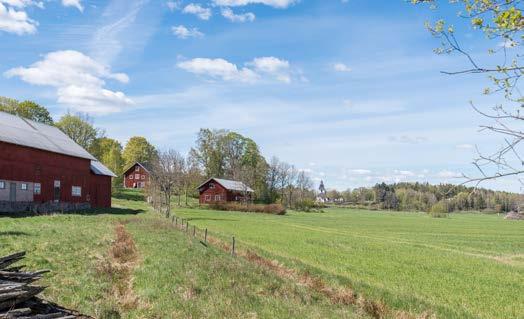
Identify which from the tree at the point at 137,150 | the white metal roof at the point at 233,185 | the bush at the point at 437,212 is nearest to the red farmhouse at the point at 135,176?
the tree at the point at 137,150

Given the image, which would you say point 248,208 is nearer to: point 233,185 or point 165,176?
point 233,185

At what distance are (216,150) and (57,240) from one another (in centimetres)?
10335

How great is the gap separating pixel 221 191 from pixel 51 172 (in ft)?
183

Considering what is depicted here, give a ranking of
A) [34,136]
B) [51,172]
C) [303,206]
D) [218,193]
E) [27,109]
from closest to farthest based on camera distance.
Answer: [51,172] → [34,136] → [27,109] → [218,193] → [303,206]

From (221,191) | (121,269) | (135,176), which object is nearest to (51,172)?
(121,269)

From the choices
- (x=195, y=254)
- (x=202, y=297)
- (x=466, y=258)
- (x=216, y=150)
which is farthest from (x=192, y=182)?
(x=202, y=297)

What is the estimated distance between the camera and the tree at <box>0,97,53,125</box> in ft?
272

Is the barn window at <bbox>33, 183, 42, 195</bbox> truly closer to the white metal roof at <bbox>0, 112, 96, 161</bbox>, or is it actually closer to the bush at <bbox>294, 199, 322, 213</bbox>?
the white metal roof at <bbox>0, 112, 96, 161</bbox>

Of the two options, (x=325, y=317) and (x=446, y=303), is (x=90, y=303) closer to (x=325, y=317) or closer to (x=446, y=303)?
(x=325, y=317)

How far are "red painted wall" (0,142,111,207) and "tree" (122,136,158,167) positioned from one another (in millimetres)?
65308

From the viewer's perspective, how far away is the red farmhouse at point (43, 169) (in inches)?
1722

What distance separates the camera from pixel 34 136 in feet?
164

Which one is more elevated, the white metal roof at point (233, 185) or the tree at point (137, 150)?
the tree at point (137, 150)

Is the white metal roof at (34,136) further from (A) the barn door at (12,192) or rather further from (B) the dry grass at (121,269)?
(B) the dry grass at (121,269)
